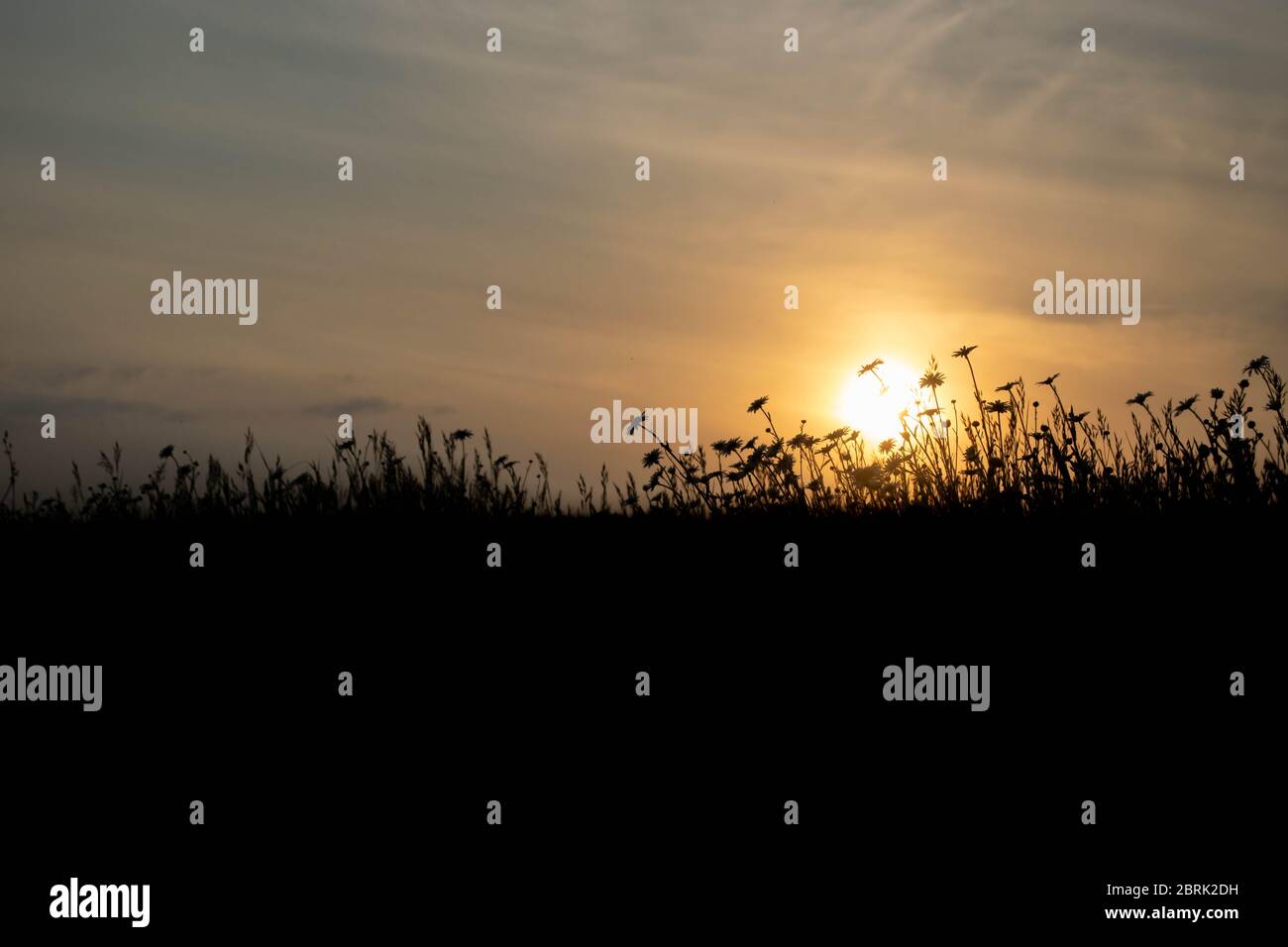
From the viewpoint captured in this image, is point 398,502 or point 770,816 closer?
point 770,816

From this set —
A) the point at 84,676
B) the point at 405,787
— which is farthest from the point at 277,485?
the point at 405,787

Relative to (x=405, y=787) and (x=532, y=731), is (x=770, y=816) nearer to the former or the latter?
(x=532, y=731)

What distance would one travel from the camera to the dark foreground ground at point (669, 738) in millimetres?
4105

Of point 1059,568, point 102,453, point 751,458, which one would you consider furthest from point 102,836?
point 102,453

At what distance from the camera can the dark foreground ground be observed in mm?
4105

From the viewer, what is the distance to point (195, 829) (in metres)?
4.82

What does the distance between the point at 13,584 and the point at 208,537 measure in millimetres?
1267

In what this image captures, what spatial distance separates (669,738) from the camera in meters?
5.09

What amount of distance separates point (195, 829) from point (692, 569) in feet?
9.39

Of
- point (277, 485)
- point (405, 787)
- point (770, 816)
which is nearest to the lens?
point (770, 816)

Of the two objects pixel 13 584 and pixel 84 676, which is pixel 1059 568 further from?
pixel 13 584
